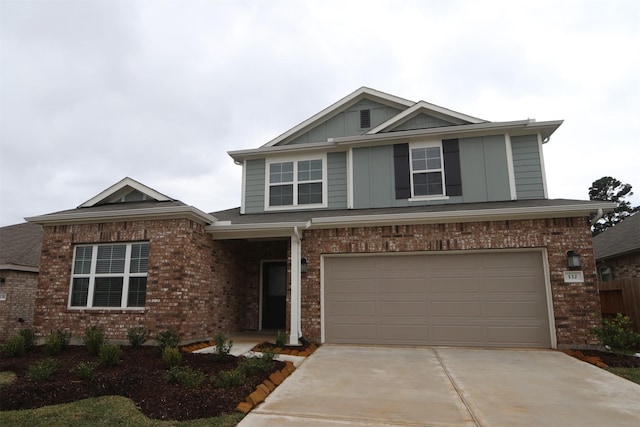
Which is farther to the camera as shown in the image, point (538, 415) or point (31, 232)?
point (31, 232)

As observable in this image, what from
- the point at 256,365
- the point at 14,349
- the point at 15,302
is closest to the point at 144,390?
the point at 256,365

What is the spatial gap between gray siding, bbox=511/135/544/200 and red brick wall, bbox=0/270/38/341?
13.7 m

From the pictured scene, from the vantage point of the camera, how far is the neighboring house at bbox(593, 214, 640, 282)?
1191 cm

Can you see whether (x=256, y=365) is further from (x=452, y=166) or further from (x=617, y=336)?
(x=452, y=166)

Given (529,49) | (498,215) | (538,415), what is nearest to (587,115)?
(529,49)

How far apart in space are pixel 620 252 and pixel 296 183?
10.2 meters

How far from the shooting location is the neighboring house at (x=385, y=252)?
336 inches

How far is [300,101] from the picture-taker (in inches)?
727

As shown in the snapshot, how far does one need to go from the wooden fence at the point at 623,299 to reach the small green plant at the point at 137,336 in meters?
11.3

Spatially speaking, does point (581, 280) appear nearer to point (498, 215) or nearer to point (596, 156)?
point (498, 215)

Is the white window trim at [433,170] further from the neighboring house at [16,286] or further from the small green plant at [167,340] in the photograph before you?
the neighboring house at [16,286]

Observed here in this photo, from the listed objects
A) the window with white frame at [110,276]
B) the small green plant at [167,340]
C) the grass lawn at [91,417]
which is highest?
the window with white frame at [110,276]

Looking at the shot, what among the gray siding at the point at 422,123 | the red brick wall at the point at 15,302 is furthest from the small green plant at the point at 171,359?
the gray siding at the point at 422,123

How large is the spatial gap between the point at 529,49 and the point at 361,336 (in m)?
8.88
